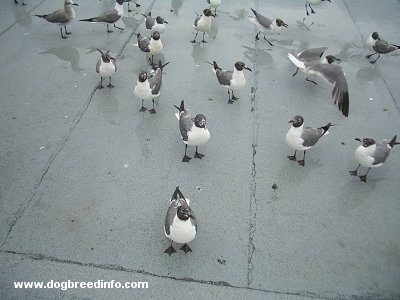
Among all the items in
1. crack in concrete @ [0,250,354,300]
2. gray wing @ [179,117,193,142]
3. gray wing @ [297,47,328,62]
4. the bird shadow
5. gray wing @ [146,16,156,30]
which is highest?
gray wing @ [297,47,328,62]

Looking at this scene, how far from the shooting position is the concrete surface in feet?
13.4

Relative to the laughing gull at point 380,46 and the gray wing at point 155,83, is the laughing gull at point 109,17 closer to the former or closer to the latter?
the gray wing at point 155,83

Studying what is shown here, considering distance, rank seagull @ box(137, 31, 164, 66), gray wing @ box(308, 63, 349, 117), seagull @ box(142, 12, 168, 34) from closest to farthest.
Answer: gray wing @ box(308, 63, 349, 117) → seagull @ box(137, 31, 164, 66) → seagull @ box(142, 12, 168, 34)

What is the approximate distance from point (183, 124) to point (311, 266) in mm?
2790

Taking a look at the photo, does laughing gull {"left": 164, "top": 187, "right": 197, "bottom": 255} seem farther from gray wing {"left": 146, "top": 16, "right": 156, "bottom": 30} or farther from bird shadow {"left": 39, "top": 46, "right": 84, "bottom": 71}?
gray wing {"left": 146, "top": 16, "right": 156, "bottom": 30}

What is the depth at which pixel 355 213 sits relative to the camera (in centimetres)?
489

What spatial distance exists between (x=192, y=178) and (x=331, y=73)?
354 centimetres

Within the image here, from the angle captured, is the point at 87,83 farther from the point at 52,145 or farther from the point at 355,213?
the point at 355,213

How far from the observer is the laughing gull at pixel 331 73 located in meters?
6.14

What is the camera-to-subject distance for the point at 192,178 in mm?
5250

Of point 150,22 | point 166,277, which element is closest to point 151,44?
point 150,22

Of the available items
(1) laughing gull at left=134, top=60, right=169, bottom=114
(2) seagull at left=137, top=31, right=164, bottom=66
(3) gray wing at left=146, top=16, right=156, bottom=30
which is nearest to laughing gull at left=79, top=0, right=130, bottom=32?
(3) gray wing at left=146, top=16, right=156, bottom=30

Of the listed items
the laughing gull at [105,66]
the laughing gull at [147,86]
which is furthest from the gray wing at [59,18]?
the laughing gull at [147,86]

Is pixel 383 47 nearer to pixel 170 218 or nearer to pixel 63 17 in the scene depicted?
pixel 170 218
